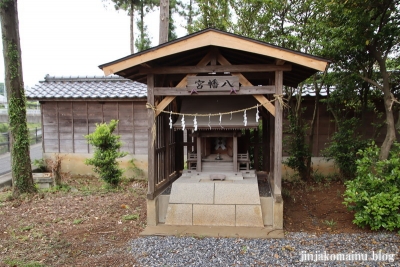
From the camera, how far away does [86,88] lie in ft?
35.7

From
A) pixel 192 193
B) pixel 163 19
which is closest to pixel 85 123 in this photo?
pixel 163 19

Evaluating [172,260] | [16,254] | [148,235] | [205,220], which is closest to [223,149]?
[205,220]

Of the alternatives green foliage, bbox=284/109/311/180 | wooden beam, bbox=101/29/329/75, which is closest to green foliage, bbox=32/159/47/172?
wooden beam, bbox=101/29/329/75

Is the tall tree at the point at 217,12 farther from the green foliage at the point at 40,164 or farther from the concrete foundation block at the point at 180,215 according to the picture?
the green foliage at the point at 40,164

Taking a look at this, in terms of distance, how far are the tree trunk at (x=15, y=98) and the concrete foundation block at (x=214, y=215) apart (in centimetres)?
506

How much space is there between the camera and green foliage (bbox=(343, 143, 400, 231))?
16.0ft

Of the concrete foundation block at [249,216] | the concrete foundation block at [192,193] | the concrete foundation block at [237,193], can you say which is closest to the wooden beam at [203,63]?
the concrete foundation block at [192,193]

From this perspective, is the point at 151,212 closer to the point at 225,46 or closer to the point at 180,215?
the point at 180,215

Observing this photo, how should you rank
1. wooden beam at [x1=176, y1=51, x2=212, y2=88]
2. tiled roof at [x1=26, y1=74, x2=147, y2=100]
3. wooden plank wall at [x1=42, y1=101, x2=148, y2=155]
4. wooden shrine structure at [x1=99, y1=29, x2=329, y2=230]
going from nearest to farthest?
wooden shrine structure at [x1=99, y1=29, x2=329, y2=230] → wooden beam at [x1=176, y1=51, x2=212, y2=88] → tiled roof at [x1=26, y1=74, x2=147, y2=100] → wooden plank wall at [x1=42, y1=101, x2=148, y2=155]

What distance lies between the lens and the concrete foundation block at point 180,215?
223 inches

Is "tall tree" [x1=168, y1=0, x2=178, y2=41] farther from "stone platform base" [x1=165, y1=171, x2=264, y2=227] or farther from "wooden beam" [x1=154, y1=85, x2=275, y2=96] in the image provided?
"stone platform base" [x1=165, y1=171, x2=264, y2=227]

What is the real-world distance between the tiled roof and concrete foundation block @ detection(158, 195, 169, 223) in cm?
499

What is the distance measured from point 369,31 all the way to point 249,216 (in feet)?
15.2

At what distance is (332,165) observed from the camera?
9562 mm
